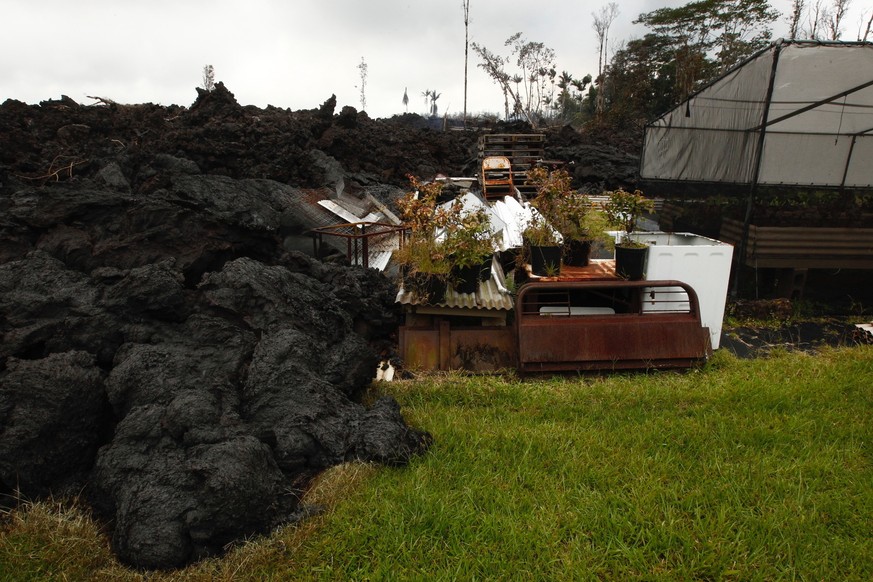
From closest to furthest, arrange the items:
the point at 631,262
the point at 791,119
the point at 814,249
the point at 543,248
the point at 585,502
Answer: the point at 585,502 < the point at 631,262 < the point at 543,248 < the point at 814,249 < the point at 791,119

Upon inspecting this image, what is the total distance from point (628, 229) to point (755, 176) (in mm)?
2312

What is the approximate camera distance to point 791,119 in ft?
23.3

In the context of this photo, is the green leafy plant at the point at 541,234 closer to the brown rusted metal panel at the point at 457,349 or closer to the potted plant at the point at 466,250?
the potted plant at the point at 466,250

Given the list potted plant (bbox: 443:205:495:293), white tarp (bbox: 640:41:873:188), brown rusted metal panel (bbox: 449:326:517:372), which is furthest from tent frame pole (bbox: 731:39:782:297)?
brown rusted metal panel (bbox: 449:326:517:372)

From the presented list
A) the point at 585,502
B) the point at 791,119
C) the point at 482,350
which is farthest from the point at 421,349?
the point at 791,119

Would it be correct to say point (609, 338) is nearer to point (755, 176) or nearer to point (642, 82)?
point (755, 176)

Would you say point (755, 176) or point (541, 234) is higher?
point (755, 176)

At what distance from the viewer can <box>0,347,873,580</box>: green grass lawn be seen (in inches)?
95.0

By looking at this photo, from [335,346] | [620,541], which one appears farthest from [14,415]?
[620,541]

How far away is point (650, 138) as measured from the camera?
10.5 meters

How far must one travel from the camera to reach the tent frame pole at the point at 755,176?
5.88 metres

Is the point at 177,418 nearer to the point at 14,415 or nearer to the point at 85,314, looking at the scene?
the point at 14,415

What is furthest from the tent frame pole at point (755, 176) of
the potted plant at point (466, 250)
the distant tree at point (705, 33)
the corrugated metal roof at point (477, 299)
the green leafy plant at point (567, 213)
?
the distant tree at point (705, 33)

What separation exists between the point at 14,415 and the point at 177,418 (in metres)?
0.80
